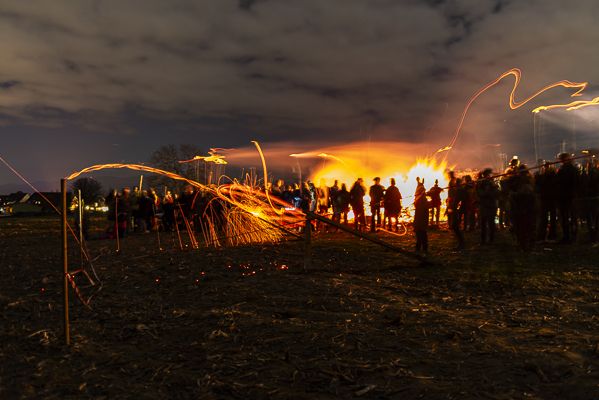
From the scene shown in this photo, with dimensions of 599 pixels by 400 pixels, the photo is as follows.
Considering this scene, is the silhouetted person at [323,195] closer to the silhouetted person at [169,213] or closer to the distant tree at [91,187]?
the silhouetted person at [169,213]

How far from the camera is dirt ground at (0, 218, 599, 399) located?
12.6 ft

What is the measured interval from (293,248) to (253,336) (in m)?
6.31

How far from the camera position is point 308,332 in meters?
4.98

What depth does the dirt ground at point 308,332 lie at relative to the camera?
12.6 feet

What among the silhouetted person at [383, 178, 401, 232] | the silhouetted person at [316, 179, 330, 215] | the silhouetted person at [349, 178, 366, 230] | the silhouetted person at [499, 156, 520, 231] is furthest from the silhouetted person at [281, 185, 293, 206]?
the silhouetted person at [499, 156, 520, 231]

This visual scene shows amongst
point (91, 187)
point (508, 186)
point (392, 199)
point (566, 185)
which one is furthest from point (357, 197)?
point (91, 187)

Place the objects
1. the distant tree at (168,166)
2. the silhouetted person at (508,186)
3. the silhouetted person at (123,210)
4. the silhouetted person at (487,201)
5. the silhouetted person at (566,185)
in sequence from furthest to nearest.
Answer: the distant tree at (168,166) → the silhouetted person at (123,210) → the silhouetted person at (487,201) → the silhouetted person at (508,186) → the silhouetted person at (566,185)

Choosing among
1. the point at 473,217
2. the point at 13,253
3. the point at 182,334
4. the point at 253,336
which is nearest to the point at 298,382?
the point at 253,336

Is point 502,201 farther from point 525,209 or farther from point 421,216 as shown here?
point 421,216

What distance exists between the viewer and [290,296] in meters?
6.46

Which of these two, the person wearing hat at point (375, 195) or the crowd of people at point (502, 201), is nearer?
the crowd of people at point (502, 201)

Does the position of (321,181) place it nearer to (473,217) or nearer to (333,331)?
(473,217)

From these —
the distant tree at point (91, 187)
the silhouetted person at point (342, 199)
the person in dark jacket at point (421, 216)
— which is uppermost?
the distant tree at point (91, 187)

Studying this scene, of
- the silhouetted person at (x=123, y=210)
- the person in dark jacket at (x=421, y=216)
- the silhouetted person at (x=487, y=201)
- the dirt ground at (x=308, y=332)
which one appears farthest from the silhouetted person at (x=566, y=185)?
the silhouetted person at (x=123, y=210)
